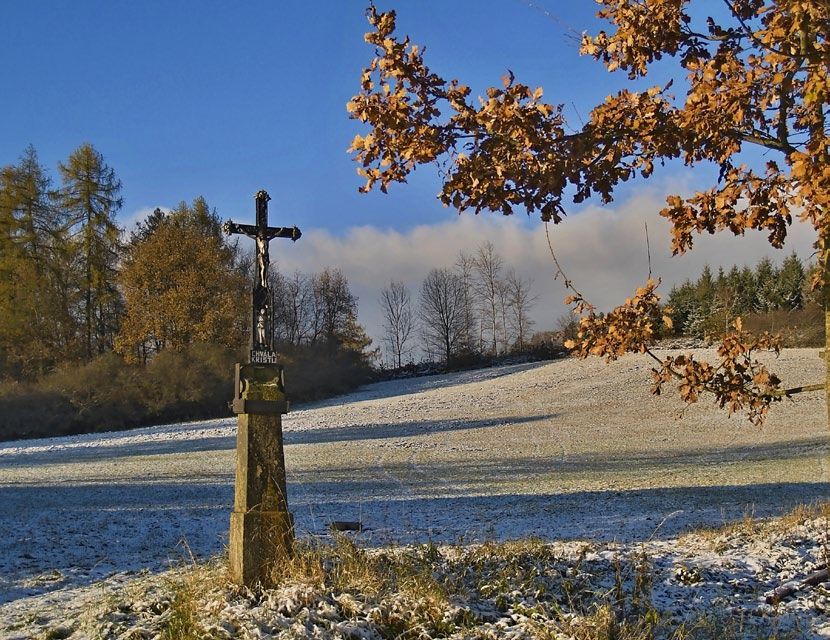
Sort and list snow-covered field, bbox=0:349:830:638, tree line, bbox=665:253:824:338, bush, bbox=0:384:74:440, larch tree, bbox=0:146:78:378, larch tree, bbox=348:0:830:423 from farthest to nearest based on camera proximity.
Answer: tree line, bbox=665:253:824:338
larch tree, bbox=0:146:78:378
bush, bbox=0:384:74:440
snow-covered field, bbox=0:349:830:638
larch tree, bbox=348:0:830:423

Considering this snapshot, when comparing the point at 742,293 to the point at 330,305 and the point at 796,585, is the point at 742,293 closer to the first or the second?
the point at 330,305

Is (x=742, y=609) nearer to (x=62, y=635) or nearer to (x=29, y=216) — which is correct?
(x=62, y=635)

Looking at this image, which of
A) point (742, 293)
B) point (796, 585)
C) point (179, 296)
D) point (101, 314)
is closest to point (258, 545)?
point (796, 585)

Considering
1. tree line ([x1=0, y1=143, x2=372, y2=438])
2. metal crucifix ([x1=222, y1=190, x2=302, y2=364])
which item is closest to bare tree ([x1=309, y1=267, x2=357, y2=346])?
tree line ([x1=0, y1=143, x2=372, y2=438])

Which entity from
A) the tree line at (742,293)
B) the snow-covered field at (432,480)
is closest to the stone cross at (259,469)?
the snow-covered field at (432,480)

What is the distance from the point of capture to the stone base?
4.84 m

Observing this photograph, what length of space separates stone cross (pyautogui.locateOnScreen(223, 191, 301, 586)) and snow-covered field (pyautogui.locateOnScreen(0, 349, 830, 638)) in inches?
24.9

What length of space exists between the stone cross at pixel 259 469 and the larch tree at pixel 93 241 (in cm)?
3473

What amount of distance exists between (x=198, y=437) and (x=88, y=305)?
1546cm

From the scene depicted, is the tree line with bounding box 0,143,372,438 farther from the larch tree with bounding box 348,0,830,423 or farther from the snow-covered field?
the larch tree with bounding box 348,0,830,423

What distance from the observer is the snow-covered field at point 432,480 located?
819 cm

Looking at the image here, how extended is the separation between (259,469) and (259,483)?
10cm

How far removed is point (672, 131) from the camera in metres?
4.54

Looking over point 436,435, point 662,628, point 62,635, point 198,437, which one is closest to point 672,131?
point 662,628
